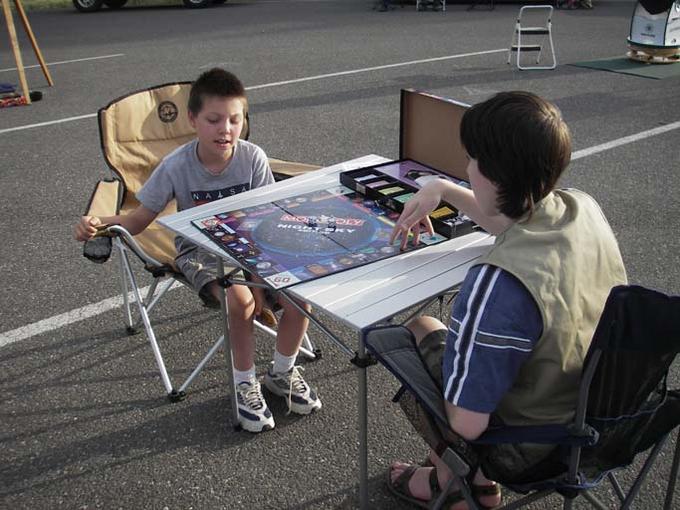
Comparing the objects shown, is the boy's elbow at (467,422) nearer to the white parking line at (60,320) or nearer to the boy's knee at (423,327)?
the boy's knee at (423,327)

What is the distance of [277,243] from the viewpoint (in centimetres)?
224

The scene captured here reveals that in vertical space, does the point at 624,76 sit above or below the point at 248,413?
above

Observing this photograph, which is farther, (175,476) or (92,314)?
(92,314)

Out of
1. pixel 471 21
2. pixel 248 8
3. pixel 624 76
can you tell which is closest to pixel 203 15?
pixel 248 8

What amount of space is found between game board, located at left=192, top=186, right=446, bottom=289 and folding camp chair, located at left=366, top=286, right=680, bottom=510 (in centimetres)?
33

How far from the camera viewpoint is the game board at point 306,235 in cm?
210

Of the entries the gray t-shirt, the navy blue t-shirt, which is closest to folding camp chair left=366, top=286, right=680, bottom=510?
the navy blue t-shirt

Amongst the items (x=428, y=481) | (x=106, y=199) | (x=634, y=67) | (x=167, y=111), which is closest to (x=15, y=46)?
(x=167, y=111)

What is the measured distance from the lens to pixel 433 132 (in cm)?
272

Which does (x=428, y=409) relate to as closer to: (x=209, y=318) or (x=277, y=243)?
(x=277, y=243)

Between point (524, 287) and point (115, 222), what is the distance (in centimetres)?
193

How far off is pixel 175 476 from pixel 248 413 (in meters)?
0.37

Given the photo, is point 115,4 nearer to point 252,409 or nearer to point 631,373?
point 252,409

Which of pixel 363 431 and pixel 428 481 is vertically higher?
pixel 363 431
